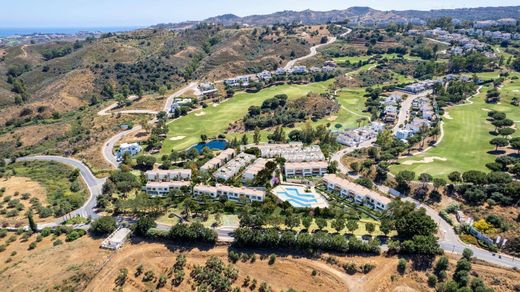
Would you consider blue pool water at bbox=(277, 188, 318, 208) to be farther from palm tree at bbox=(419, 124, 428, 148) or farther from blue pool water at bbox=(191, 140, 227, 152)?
palm tree at bbox=(419, 124, 428, 148)

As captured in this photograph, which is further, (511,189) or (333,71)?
(333,71)

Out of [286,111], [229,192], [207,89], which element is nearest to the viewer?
[229,192]

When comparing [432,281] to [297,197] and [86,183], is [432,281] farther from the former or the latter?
[86,183]

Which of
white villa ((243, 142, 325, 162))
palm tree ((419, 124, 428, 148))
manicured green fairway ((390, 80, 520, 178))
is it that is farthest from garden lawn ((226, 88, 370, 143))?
manicured green fairway ((390, 80, 520, 178))

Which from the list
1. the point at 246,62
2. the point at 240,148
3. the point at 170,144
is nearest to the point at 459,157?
the point at 240,148

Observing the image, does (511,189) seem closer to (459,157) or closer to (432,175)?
(432,175)

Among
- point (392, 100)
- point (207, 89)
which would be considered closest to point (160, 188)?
point (207, 89)
